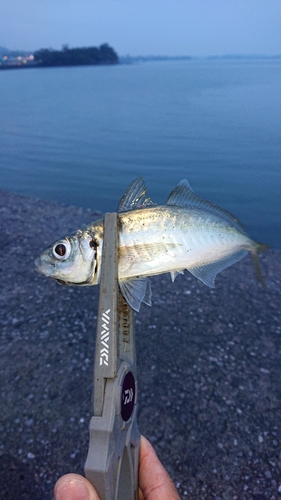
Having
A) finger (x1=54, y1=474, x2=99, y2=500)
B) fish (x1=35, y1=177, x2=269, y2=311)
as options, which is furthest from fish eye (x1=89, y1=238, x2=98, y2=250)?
finger (x1=54, y1=474, x2=99, y2=500)

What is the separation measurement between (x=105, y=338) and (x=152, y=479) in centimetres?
101

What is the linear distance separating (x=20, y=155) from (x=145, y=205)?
1889 centimetres

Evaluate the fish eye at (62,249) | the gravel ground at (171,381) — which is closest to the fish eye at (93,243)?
the fish eye at (62,249)

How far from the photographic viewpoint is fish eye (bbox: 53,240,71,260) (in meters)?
1.96

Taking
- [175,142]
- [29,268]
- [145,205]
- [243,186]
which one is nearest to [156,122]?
[175,142]

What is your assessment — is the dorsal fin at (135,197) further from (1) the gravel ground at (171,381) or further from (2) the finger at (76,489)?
(1) the gravel ground at (171,381)

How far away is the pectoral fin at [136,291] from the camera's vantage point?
2021 millimetres

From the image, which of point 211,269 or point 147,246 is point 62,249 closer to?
point 147,246

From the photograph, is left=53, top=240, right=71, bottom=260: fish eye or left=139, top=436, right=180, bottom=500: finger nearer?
left=53, top=240, right=71, bottom=260: fish eye

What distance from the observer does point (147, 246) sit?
197 cm

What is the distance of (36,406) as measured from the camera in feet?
15.4

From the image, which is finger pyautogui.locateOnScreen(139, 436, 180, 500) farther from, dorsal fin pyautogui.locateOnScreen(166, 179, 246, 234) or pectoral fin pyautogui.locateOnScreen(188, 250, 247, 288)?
dorsal fin pyautogui.locateOnScreen(166, 179, 246, 234)

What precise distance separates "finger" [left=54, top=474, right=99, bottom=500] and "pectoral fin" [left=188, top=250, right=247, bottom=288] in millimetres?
1017

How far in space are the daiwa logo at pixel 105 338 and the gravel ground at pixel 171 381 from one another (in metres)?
2.60
